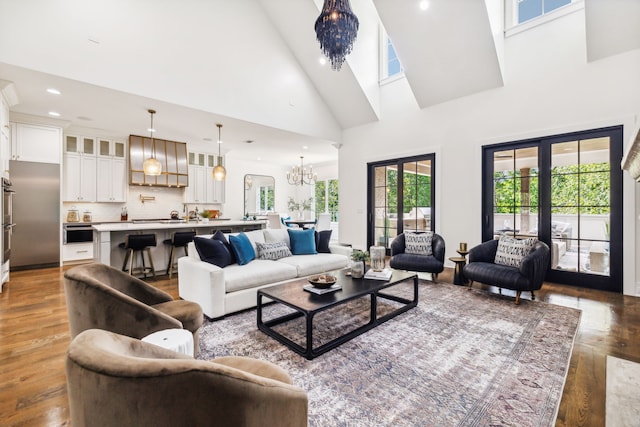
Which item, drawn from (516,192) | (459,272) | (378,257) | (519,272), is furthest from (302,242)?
(516,192)

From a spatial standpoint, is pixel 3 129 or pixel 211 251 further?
pixel 3 129

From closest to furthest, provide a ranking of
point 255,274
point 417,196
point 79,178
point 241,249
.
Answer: point 255,274 → point 241,249 → point 417,196 → point 79,178

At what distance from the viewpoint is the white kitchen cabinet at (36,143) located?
16.8ft

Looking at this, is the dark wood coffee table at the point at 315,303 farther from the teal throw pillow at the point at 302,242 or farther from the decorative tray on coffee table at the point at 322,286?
the teal throw pillow at the point at 302,242

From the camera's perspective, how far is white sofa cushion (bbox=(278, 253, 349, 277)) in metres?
3.83

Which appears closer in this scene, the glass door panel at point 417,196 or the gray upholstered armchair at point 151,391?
the gray upholstered armchair at point 151,391

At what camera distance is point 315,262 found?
3998mm

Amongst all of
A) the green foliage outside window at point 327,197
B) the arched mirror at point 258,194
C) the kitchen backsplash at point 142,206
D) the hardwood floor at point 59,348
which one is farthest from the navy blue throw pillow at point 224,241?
the green foliage outside window at point 327,197

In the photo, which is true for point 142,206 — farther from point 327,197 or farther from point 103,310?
point 103,310

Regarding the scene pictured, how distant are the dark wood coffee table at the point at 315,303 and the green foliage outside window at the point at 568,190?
275cm

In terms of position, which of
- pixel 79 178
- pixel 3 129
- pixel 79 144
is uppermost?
pixel 79 144

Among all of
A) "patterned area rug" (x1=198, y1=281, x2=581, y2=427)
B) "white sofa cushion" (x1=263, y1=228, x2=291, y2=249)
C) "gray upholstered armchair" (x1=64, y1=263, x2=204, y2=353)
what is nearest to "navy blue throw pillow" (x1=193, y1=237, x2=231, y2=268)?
"patterned area rug" (x1=198, y1=281, x2=581, y2=427)

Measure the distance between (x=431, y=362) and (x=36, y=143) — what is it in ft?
23.4

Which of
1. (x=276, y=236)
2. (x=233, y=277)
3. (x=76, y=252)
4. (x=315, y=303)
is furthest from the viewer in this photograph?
(x=76, y=252)
